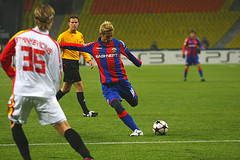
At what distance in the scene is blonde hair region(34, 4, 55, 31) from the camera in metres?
3.88

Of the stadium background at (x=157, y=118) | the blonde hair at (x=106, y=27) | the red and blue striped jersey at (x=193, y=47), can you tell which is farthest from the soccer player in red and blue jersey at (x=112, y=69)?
the red and blue striped jersey at (x=193, y=47)

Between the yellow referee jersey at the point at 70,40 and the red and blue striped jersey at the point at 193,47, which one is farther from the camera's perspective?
the red and blue striped jersey at the point at 193,47

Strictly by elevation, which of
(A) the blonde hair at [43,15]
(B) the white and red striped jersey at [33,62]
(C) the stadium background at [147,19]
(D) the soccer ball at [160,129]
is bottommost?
(D) the soccer ball at [160,129]

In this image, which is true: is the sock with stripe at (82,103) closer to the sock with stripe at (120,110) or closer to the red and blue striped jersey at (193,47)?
the sock with stripe at (120,110)

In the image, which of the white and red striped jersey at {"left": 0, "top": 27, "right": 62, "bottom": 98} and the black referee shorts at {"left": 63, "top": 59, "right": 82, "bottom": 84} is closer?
the white and red striped jersey at {"left": 0, "top": 27, "right": 62, "bottom": 98}

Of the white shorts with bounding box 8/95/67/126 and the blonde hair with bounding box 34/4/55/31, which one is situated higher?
the blonde hair with bounding box 34/4/55/31

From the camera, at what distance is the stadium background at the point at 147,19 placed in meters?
33.2

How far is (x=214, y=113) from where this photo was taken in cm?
884

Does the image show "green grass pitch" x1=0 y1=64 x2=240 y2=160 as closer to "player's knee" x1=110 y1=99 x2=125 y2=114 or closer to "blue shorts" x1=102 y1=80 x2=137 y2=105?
"player's knee" x1=110 y1=99 x2=125 y2=114

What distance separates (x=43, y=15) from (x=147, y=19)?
31.5 m

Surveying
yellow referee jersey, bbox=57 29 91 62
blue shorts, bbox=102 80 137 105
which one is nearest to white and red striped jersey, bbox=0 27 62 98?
blue shorts, bbox=102 80 137 105

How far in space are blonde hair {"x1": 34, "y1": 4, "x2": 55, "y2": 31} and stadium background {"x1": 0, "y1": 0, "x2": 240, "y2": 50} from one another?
28.9m

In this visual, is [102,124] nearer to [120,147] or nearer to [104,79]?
[104,79]

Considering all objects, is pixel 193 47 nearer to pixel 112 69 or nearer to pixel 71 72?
pixel 71 72
